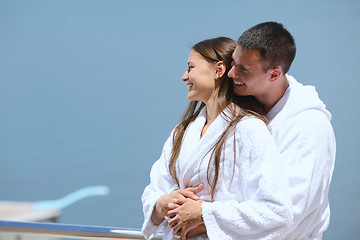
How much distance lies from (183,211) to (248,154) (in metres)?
0.21

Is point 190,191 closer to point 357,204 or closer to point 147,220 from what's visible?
point 147,220

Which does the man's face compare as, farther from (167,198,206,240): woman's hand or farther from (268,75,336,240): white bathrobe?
(167,198,206,240): woman's hand

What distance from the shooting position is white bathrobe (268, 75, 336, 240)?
112cm

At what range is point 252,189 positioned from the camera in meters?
1.12

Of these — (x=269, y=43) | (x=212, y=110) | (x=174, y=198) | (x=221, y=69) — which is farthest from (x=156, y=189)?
(x=269, y=43)

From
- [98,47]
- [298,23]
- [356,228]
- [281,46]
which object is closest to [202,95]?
[281,46]

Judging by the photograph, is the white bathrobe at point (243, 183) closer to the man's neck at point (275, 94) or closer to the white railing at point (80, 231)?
the man's neck at point (275, 94)

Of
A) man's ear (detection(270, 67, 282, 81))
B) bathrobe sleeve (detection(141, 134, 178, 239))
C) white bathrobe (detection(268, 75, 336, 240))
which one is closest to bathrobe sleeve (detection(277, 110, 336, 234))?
white bathrobe (detection(268, 75, 336, 240))

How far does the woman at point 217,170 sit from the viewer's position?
109 cm

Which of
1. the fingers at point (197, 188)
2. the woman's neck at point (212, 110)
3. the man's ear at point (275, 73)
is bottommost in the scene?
the fingers at point (197, 188)

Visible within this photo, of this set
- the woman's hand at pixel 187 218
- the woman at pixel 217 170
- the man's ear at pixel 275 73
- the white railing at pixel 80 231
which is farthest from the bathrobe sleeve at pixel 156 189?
the man's ear at pixel 275 73

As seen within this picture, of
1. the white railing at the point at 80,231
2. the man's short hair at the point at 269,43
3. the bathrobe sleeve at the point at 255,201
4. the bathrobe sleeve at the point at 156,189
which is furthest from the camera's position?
the white railing at the point at 80,231

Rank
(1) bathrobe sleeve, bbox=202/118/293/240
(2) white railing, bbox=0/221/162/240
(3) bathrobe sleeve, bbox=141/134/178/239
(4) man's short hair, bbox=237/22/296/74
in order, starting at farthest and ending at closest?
(2) white railing, bbox=0/221/162/240 < (3) bathrobe sleeve, bbox=141/134/178/239 < (4) man's short hair, bbox=237/22/296/74 < (1) bathrobe sleeve, bbox=202/118/293/240

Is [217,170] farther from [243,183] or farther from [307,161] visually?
[307,161]
